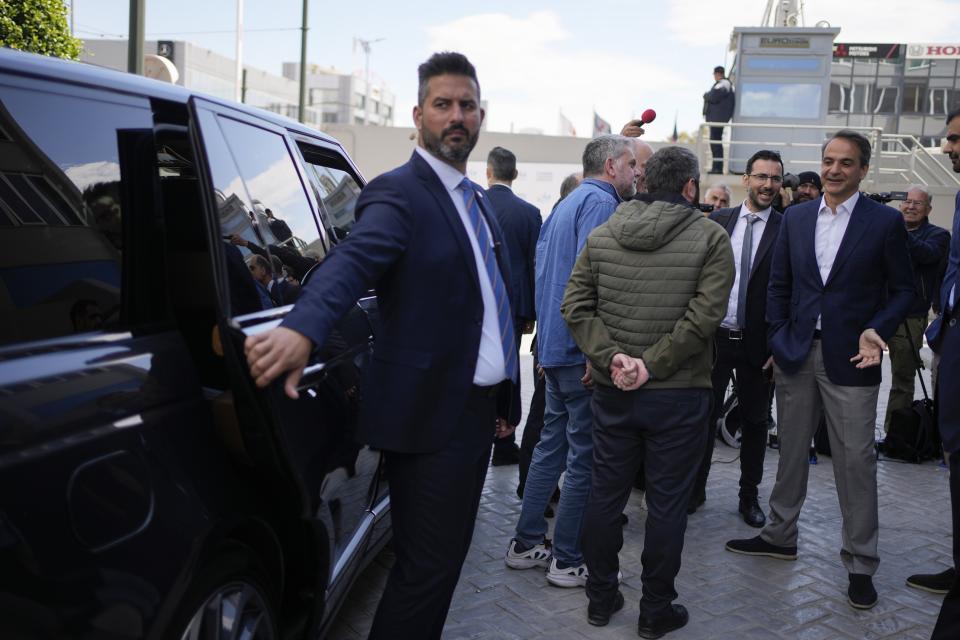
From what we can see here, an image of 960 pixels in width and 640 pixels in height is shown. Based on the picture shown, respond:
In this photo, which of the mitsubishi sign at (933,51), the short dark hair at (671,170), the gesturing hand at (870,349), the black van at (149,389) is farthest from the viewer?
the mitsubishi sign at (933,51)

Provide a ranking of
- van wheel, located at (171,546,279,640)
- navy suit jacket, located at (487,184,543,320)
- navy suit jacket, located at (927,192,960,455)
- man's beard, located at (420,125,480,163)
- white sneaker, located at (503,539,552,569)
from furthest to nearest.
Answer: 1. navy suit jacket, located at (487,184,543,320)
2. white sneaker, located at (503,539,552,569)
3. navy suit jacket, located at (927,192,960,455)
4. man's beard, located at (420,125,480,163)
5. van wheel, located at (171,546,279,640)

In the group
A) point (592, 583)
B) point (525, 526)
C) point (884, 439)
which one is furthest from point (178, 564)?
point (884, 439)

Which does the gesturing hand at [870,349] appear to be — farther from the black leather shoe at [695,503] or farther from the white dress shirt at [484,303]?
the white dress shirt at [484,303]

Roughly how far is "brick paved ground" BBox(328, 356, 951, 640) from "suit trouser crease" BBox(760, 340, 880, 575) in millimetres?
253

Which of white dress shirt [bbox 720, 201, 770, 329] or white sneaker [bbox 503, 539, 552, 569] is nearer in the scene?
white sneaker [bbox 503, 539, 552, 569]

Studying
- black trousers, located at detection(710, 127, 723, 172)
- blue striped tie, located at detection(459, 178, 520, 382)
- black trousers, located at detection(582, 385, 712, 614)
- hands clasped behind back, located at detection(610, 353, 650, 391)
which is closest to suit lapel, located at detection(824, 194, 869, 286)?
black trousers, located at detection(582, 385, 712, 614)

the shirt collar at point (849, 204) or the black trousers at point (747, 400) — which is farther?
the black trousers at point (747, 400)

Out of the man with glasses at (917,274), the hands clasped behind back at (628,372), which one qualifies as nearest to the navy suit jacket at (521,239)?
the hands clasped behind back at (628,372)

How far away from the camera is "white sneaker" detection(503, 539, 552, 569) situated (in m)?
4.20

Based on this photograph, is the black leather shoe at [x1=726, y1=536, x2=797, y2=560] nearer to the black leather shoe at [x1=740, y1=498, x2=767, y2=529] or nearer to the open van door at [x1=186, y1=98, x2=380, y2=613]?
the black leather shoe at [x1=740, y1=498, x2=767, y2=529]

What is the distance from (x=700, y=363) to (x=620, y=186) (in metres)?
1.13

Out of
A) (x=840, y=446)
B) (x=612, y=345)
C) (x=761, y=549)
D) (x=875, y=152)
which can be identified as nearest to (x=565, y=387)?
(x=612, y=345)

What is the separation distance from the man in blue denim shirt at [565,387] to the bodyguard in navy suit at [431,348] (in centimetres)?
137

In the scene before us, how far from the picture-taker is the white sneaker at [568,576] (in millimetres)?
4016
